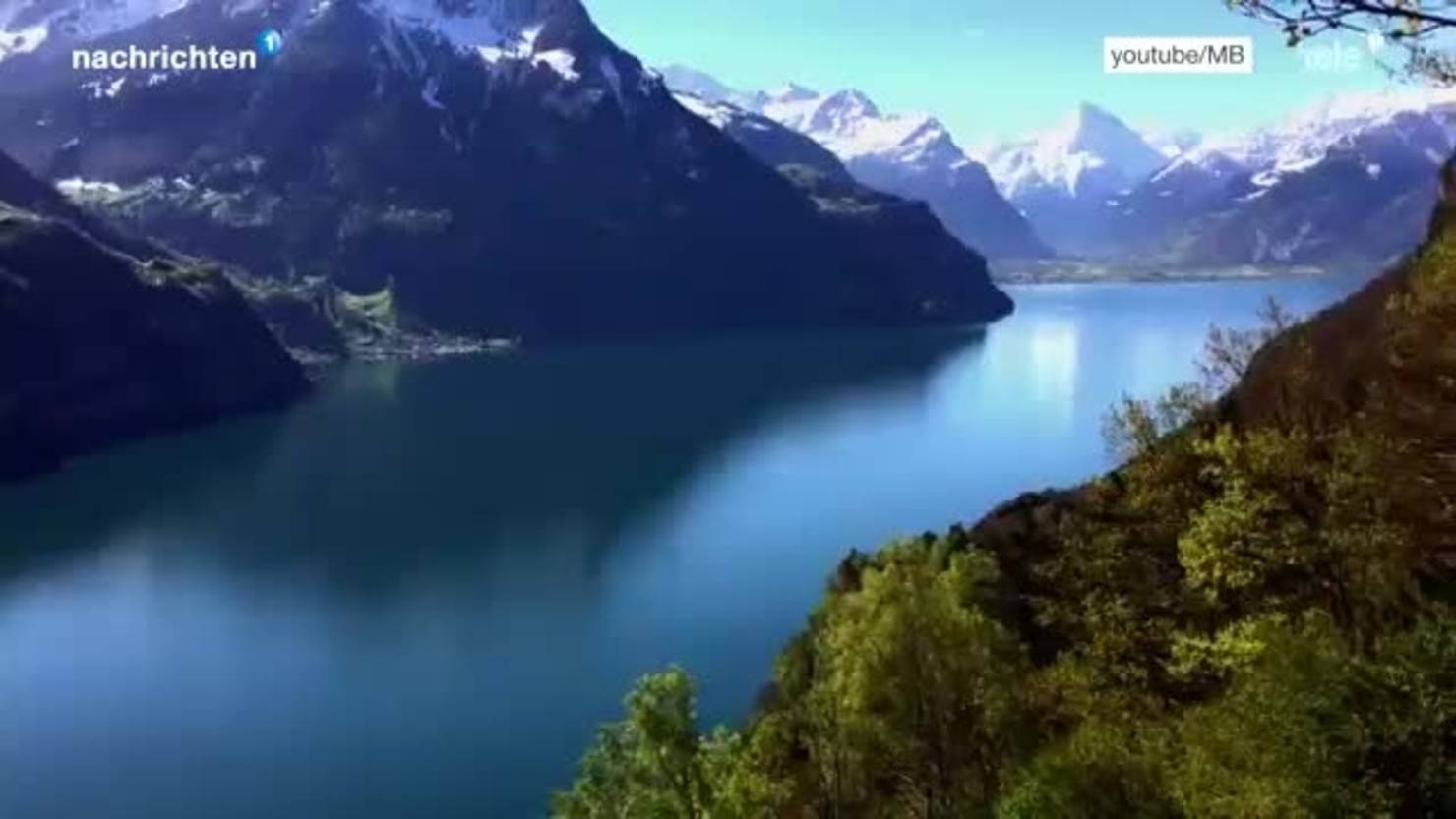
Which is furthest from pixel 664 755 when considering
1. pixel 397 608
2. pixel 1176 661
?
pixel 397 608

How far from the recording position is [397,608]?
406 ft

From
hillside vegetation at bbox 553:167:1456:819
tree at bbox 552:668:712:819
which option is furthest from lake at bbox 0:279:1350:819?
hillside vegetation at bbox 553:167:1456:819

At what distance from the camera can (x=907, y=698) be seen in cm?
4216

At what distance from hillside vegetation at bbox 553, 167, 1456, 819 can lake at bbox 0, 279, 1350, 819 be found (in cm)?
3333

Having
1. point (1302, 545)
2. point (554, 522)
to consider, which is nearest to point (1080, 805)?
point (1302, 545)

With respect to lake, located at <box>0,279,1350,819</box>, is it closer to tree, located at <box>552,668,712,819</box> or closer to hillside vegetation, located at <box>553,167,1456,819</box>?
tree, located at <box>552,668,712,819</box>

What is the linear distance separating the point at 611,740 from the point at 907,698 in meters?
10.5

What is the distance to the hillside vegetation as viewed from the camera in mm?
29453

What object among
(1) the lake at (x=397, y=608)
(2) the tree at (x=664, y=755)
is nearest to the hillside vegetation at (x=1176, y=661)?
(2) the tree at (x=664, y=755)

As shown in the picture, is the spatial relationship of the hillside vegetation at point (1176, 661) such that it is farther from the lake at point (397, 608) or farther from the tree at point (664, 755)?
the lake at point (397, 608)

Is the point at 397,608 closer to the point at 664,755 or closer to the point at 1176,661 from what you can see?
the point at 664,755

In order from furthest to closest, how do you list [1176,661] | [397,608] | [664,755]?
[397,608] < [664,755] < [1176,661]

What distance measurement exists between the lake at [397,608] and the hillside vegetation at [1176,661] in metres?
33.3

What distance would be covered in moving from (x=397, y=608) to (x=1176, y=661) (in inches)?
3657
